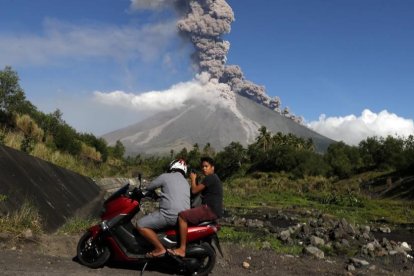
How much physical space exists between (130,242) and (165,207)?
924mm

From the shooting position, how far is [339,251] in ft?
50.7

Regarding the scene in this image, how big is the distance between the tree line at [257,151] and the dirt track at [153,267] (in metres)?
11.1

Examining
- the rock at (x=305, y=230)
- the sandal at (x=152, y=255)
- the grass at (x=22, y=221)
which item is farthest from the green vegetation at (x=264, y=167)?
the sandal at (x=152, y=255)

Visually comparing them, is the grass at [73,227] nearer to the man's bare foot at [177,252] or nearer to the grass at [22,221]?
the grass at [22,221]

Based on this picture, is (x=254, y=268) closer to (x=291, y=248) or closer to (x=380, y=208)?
(x=291, y=248)

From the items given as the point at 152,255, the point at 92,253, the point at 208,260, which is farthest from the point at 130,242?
the point at 208,260

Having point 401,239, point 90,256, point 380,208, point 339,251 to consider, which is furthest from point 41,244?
point 380,208

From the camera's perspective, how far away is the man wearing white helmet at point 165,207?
28.4ft

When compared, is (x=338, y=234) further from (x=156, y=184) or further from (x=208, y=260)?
(x=156, y=184)

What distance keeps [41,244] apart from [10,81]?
27482 millimetres

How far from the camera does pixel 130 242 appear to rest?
8.89 m

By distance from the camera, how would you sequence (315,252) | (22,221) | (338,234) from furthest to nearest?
1. (338,234)
2. (315,252)
3. (22,221)

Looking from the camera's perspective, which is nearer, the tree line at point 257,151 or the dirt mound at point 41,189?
the dirt mound at point 41,189

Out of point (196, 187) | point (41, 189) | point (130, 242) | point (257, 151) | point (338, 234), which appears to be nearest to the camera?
point (130, 242)
